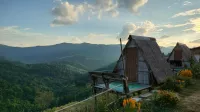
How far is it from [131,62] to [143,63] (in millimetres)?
1391

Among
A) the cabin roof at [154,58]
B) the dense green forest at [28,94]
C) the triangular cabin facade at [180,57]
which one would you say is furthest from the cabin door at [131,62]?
the dense green forest at [28,94]

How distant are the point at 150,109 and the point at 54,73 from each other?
14044 centimetres

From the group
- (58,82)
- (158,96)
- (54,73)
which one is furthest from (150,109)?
(54,73)

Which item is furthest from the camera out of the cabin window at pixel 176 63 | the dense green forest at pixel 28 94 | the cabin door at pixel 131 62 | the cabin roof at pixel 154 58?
the dense green forest at pixel 28 94

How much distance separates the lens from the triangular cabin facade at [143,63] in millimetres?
17248

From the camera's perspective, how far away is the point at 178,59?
3425 centimetres

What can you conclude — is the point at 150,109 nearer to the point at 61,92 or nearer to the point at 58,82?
the point at 61,92

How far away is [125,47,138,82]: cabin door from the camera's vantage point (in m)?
18.2

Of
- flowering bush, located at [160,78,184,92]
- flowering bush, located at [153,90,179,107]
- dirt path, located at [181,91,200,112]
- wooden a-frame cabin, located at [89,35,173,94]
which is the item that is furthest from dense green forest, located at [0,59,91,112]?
flowering bush, located at [153,90,179,107]

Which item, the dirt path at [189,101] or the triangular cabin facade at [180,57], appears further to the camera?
the triangular cabin facade at [180,57]

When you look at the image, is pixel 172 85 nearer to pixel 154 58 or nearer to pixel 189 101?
pixel 189 101

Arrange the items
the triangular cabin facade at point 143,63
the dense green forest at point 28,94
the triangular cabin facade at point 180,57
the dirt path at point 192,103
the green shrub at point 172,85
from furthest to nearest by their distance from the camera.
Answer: the dense green forest at point 28,94 < the triangular cabin facade at point 180,57 < the triangular cabin facade at point 143,63 < the green shrub at point 172,85 < the dirt path at point 192,103

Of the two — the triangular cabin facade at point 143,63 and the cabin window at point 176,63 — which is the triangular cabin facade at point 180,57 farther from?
the triangular cabin facade at point 143,63

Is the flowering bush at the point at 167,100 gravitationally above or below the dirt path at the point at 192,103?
above
